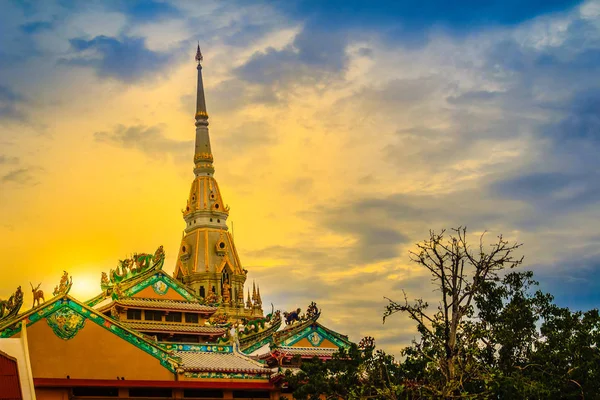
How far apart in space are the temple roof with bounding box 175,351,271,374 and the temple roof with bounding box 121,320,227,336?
7660 mm

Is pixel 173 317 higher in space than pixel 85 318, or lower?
higher

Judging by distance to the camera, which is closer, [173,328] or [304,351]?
[304,351]

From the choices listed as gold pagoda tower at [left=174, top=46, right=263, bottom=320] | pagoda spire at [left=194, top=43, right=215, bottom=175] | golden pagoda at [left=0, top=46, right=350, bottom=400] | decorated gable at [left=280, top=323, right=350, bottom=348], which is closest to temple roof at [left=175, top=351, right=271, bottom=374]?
golden pagoda at [left=0, top=46, right=350, bottom=400]

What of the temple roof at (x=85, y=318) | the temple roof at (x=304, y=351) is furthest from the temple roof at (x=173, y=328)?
the temple roof at (x=85, y=318)

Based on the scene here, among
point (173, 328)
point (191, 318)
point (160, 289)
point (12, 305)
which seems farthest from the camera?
point (191, 318)

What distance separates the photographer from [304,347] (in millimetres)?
46438

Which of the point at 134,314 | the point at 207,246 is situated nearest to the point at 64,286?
the point at 134,314

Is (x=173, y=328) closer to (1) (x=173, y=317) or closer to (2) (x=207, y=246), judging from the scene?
(1) (x=173, y=317)

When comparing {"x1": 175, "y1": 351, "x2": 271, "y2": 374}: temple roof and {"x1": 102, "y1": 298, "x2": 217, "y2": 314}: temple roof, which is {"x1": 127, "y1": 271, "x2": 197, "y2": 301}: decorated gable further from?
{"x1": 175, "y1": 351, "x2": 271, "y2": 374}: temple roof

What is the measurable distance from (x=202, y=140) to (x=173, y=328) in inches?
1862

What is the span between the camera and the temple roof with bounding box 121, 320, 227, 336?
164ft

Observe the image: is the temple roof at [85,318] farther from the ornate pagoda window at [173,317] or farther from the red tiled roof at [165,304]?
the ornate pagoda window at [173,317]

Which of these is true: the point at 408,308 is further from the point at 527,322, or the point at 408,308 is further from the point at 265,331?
the point at 265,331

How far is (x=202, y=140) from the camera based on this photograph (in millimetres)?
96250
